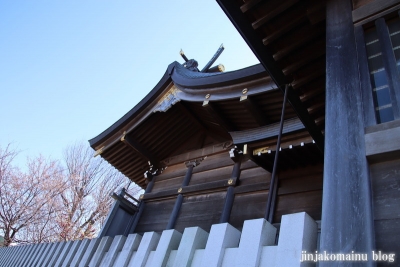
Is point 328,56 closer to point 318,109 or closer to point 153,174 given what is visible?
point 318,109

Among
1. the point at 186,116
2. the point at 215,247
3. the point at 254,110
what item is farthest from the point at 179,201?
the point at 215,247

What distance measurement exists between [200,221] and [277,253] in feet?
14.3

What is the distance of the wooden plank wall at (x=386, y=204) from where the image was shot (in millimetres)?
1719

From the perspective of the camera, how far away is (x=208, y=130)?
27.2 ft

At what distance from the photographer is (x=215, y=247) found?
2.50 meters

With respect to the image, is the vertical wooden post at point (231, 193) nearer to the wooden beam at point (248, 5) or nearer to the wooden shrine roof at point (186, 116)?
the wooden shrine roof at point (186, 116)

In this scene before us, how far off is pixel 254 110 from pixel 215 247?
12.2 feet

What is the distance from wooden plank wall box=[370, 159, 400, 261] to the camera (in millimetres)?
1719

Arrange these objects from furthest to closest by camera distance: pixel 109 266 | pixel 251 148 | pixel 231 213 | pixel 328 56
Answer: pixel 231 213
pixel 251 148
pixel 109 266
pixel 328 56

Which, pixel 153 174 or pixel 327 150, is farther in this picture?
pixel 153 174

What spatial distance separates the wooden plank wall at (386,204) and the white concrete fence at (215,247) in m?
0.45

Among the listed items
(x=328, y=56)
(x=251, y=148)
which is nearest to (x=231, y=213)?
(x=251, y=148)

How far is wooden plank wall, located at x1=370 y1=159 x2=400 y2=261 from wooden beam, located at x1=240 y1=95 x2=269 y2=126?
3734mm

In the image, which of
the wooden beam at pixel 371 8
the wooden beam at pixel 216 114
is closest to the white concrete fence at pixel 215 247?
the wooden beam at pixel 371 8
